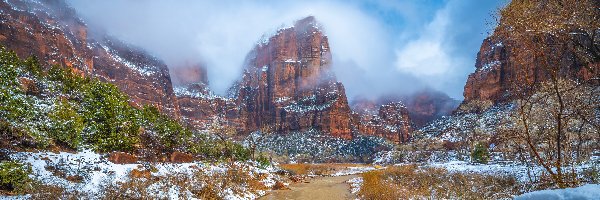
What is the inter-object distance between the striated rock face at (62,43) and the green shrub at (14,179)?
5375cm

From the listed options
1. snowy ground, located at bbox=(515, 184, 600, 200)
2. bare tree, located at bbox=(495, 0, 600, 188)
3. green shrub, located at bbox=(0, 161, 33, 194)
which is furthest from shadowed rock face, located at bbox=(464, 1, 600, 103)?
green shrub, located at bbox=(0, 161, 33, 194)

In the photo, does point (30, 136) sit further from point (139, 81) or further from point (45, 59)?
point (139, 81)

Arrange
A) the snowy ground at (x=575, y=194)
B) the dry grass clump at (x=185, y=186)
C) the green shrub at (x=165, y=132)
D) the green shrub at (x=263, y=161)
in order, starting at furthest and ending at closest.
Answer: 1. the green shrub at (x=263, y=161)
2. the green shrub at (x=165, y=132)
3. the dry grass clump at (x=185, y=186)
4. the snowy ground at (x=575, y=194)

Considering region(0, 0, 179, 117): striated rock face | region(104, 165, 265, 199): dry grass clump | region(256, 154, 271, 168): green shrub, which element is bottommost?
region(104, 165, 265, 199): dry grass clump

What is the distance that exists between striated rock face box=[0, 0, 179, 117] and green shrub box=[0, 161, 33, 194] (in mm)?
53755

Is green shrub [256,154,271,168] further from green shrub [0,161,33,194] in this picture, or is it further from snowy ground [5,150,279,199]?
green shrub [0,161,33,194]

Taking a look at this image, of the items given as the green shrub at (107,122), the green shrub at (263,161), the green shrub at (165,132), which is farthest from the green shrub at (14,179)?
the green shrub at (263,161)

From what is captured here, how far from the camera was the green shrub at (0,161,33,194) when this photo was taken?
1266 cm

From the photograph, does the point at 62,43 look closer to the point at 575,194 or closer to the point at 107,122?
the point at 107,122

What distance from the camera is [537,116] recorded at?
15.5m

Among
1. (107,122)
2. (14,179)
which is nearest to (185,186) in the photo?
(14,179)

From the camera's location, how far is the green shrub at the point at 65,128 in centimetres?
2086

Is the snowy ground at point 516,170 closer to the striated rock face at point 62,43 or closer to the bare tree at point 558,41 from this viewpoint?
the bare tree at point 558,41

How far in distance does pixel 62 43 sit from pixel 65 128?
118 metres
